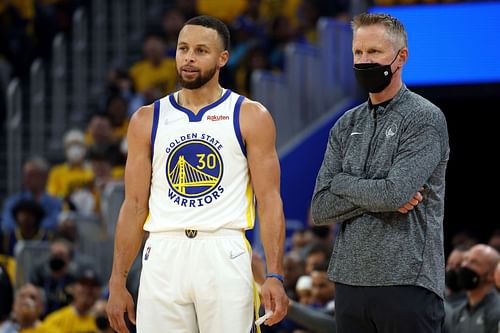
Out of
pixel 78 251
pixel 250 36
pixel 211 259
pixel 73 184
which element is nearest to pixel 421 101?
pixel 211 259

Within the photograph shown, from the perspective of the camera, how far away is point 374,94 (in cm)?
532

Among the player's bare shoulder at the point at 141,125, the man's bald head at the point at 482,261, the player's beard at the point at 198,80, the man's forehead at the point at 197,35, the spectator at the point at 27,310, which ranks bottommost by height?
the spectator at the point at 27,310

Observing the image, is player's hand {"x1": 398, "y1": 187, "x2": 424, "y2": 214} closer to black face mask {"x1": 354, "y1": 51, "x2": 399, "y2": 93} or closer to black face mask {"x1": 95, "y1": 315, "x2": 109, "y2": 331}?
black face mask {"x1": 354, "y1": 51, "x2": 399, "y2": 93}

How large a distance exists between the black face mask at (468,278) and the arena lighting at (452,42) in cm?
429

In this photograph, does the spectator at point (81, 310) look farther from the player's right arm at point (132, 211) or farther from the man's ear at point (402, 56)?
the man's ear at point (402, 56)

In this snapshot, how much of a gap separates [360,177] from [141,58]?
12043 mm

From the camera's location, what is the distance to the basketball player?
5.47 m

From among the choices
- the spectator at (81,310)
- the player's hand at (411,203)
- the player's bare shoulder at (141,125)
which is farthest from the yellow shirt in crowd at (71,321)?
the player's hand at (411,203)

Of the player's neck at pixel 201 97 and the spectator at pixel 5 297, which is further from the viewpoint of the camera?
the spectator at pixel 5 297

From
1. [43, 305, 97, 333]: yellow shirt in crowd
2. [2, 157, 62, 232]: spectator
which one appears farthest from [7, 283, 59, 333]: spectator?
[2, 157, 62, 232]: spectator

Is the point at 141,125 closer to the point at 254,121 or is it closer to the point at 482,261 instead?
the point at 254,121

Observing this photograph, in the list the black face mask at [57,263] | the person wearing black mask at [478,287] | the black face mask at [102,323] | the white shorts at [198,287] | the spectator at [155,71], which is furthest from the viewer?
the spectator at [155,71]

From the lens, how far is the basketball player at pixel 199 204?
17.9 feet

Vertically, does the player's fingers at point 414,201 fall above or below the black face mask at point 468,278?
above
